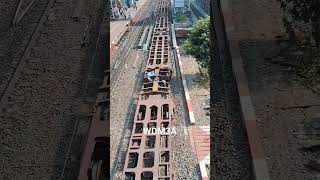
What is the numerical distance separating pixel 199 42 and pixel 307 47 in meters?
1.87

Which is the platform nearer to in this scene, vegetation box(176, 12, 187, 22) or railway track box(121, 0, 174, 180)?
railway track box(121, 0, 174, 180)

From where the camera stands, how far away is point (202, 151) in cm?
515

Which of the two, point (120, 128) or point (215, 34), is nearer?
point (120, 128)

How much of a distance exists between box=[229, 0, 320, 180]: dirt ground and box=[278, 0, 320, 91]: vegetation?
190mm

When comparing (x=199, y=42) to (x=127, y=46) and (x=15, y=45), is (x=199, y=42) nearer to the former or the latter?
(x=127, y=46)

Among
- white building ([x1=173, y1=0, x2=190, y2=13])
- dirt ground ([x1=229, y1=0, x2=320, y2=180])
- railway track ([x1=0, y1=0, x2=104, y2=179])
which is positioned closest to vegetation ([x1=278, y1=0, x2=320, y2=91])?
dirt ground ([x1=229, y1=0, x2=320, y2=180])

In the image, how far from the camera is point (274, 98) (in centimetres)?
644

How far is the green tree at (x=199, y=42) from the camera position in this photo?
19.3 ft

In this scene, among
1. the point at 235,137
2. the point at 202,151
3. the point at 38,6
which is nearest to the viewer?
the point at 202,151

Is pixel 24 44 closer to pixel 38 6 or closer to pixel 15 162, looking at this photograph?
pixel 38 6

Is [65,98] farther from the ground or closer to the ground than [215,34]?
closer to the ground

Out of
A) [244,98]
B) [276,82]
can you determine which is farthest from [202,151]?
[276,82]

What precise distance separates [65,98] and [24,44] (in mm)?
2315

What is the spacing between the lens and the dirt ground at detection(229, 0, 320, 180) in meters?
5.37
